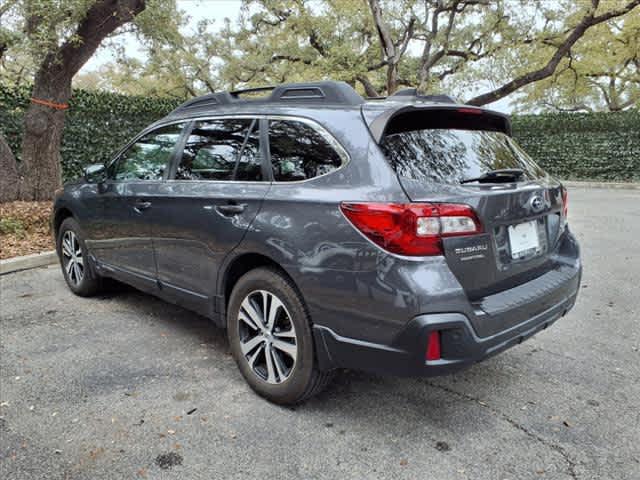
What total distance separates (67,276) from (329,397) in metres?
3.33

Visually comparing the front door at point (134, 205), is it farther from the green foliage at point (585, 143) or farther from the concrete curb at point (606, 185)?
the green foliage at point (585, 143)

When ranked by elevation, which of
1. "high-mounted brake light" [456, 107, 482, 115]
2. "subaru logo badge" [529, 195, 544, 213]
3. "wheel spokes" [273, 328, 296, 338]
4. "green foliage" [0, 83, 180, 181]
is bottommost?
"wheel spokes" [273, 328, 296, 338]

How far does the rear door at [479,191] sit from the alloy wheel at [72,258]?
11.5 ft

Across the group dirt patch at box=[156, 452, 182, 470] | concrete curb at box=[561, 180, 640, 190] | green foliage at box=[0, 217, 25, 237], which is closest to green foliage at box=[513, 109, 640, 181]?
concrete curb at box=[561, 180, 640, 190]

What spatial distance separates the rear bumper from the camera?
2.13 meters

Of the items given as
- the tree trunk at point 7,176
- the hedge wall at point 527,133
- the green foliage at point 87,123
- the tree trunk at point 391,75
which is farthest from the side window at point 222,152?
the tree trunk at point 391,75

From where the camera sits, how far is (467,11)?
15.5m

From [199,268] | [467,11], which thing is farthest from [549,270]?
[467,11]

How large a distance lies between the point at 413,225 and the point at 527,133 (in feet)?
58.2

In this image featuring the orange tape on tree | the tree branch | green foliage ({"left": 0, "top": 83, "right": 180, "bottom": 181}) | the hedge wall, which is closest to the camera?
the orange tape on tree

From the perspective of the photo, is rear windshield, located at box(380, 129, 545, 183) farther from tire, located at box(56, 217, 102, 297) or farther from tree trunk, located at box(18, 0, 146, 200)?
tree trunk, located at box(18, 0, 146, 200)

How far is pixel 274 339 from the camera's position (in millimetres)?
2725

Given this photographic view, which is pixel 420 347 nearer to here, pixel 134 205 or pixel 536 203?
pixel 536 203

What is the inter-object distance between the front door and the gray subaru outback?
0.54ft
